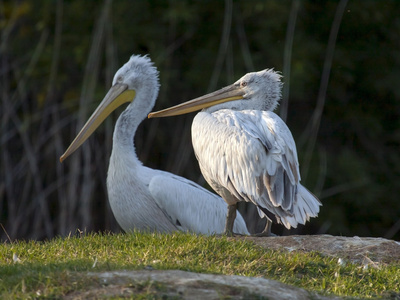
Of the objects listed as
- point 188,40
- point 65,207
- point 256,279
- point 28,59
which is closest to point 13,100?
point 28,59

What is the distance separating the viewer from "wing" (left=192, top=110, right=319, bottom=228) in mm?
5230

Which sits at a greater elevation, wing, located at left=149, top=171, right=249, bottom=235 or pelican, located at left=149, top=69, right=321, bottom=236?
pelican, located at left=149, top=69, right=321, bottom=236

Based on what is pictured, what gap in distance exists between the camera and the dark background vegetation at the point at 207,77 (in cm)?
951

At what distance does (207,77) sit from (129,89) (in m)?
2.82

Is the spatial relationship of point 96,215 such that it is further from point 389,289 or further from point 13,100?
point 389,289

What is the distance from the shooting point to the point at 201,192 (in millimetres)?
6785

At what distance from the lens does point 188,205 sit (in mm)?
6539

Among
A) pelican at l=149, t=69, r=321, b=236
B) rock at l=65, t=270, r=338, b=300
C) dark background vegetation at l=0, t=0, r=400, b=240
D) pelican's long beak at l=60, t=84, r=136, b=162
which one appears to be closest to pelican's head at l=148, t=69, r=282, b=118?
pelican at l=149, t=69, r=321, b=236

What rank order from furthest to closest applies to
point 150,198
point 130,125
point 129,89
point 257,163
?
point 129,89 < point 130,125 < point 150,198 < point 257,163

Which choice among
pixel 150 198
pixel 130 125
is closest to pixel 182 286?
pixel 150 198

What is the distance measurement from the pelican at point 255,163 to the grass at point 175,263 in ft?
1.70

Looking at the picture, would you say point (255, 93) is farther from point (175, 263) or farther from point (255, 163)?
point (175, 263)

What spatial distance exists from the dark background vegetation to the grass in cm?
411

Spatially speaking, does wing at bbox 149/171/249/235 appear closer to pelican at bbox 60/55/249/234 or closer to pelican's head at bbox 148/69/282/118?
pelican at bbox 60/55/249/234
